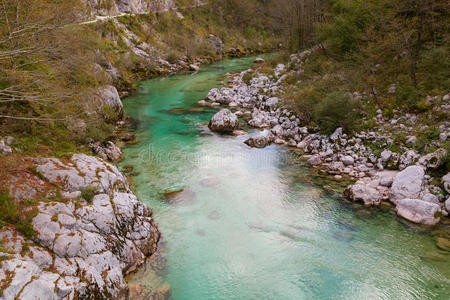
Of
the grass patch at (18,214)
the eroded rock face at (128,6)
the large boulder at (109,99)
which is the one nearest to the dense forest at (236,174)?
the grass patch at (18,214)

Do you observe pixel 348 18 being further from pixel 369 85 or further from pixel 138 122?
pixel 138 122

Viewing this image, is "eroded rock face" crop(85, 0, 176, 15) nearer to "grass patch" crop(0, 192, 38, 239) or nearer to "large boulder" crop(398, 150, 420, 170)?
"grass patch" crop(0, 192, 38, 239)

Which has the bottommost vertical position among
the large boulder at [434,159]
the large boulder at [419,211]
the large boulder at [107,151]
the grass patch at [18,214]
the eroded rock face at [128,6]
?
the large boulder at [419,211]

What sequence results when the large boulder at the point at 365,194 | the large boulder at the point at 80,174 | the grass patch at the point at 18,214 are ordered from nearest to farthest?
the grass patch at the point at 18,214 → the large boulder at the point at 80,174 → the large boulder at the point at 365,194

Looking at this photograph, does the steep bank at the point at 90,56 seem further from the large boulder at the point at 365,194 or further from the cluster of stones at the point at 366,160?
the large boulder at the point at 365,194

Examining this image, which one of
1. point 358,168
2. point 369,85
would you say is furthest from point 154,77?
point 358,168

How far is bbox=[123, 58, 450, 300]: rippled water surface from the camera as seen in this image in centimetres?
791

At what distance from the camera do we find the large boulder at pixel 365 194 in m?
11.1

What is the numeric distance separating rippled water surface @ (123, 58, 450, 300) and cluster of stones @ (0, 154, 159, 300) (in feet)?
3.18

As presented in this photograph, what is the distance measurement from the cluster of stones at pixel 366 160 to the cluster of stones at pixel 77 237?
316 inches

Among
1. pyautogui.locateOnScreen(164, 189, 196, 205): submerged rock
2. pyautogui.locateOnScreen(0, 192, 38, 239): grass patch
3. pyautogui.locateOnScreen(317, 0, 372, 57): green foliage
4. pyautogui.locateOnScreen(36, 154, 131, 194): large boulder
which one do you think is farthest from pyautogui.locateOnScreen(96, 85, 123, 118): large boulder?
pyautogui.locateOnScreen(317, 0, 372, 57): green foliage

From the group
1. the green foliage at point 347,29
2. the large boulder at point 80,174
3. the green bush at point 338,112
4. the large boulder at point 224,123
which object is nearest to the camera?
the large boulder at point 80,174

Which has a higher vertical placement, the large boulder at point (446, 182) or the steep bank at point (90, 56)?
the steep bank at point (90, 56)

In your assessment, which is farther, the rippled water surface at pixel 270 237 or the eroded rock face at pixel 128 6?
the eroded rock face at pixel 128 6
